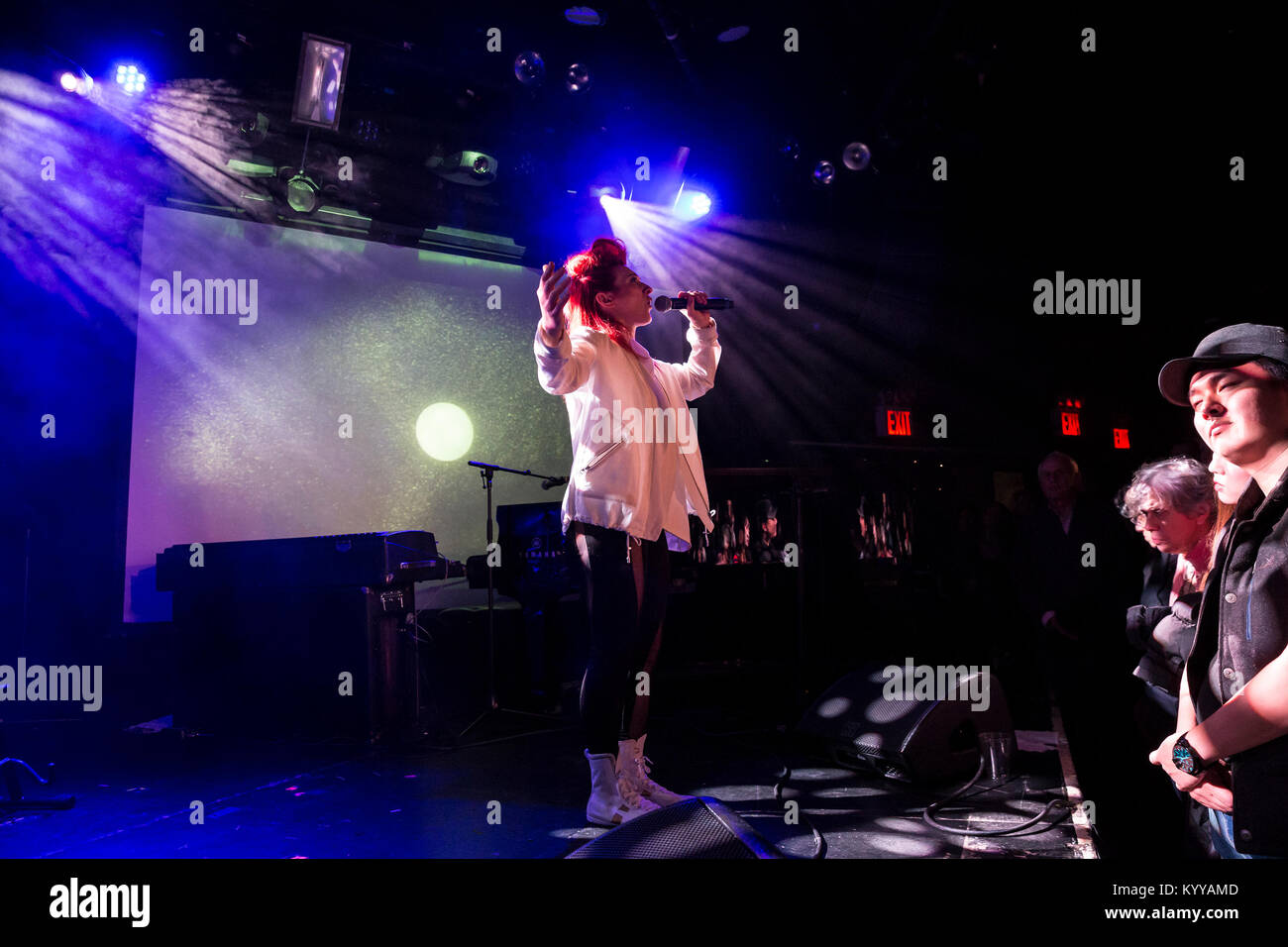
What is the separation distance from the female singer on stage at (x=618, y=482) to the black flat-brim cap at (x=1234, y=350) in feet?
4.89

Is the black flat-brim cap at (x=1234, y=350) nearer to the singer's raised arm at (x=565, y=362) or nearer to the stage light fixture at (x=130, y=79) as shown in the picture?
the singer's raised arm at (x=565, y=362)

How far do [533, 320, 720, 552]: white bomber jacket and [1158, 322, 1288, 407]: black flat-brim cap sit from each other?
1.49 m

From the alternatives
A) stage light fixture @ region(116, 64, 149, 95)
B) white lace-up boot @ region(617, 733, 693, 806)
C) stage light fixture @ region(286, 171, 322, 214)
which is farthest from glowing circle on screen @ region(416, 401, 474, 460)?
white lace-up boot @ region(617, 733, 693, 806)

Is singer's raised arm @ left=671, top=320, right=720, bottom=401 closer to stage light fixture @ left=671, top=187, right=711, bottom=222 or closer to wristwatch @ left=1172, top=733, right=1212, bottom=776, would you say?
wristwatch @ left=1172, top=733, right=1212, bottom=776

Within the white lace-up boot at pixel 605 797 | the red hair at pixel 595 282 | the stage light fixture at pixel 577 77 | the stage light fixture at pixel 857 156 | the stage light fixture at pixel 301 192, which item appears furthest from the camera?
the stage light fixture at pixel 857 156

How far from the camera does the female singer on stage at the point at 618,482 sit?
2.48 metres

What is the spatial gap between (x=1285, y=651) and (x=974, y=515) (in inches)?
246

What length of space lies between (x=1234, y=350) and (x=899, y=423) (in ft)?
19.4

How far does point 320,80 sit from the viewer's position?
4570 millimetres

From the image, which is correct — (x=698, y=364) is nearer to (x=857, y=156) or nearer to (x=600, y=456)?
(x=600, y=456)

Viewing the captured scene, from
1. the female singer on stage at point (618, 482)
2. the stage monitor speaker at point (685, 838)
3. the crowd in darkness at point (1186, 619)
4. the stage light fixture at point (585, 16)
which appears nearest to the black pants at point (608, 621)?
the female singer on stage at point (618, 482)

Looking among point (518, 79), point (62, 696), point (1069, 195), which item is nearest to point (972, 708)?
point (518, 79)

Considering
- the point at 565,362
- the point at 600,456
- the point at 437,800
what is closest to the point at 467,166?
the point at 565,362

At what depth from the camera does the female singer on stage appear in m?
2.48
